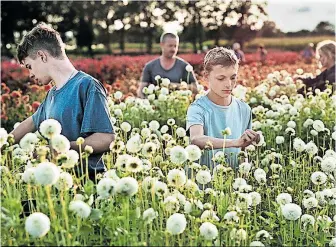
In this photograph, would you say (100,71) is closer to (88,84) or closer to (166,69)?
(166,69)

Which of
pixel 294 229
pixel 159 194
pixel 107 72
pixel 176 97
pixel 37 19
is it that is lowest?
pixel 294 229

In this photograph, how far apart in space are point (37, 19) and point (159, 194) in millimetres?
37586

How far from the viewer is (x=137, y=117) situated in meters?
6.73

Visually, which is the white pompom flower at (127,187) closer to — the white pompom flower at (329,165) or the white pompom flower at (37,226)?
the white pompom flower at (37,226)

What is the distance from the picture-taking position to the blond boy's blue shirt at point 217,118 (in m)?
4.09

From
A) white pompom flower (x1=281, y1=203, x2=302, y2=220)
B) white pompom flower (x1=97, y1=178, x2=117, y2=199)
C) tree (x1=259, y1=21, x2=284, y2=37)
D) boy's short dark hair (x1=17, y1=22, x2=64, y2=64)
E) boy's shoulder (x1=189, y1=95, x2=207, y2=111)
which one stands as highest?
tree (x1=259, y1=21, x2=284, y2=37)

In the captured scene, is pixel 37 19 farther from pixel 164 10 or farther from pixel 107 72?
pixel 107 72

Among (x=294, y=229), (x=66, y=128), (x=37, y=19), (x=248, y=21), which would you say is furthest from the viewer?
(x=248, y=21)

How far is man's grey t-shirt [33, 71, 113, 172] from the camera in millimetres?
3627

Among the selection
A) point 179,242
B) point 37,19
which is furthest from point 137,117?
point 37,19

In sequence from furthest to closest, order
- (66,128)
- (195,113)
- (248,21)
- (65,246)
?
(248,21) → (195,113) → (66,128) → (65,246)

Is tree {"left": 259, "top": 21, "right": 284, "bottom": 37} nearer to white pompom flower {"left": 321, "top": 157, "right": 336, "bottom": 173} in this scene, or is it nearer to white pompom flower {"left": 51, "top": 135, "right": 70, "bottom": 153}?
white pompom flower {"left": 321, "top": 157, "right": 336, "bottom": 173}

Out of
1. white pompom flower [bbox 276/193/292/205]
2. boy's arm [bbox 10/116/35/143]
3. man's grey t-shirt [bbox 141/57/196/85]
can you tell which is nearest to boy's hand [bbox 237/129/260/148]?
white pompom flower [bbox 276/193/292/205]

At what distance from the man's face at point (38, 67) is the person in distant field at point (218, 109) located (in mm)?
917
